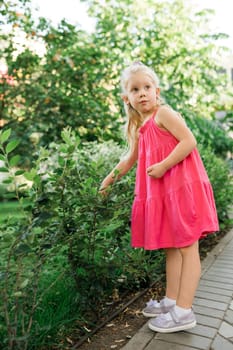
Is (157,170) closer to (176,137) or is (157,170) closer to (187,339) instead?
(176,137)

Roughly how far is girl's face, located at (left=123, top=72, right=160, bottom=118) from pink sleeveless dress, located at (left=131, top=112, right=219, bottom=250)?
0.10 m

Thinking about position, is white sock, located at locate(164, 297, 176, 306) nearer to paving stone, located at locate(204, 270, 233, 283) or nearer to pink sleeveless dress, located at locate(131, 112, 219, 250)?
pink sleeveless dress, located at locate(131, 112, 219, 250)

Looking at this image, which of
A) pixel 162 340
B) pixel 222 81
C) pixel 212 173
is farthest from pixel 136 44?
pixel 162 340

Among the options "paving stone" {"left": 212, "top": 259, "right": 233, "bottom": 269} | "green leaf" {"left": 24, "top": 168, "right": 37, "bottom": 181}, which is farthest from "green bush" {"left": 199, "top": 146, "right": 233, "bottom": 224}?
"green leaf" {"left": 24, "top": 168, "right": 37, "bottom": 181}

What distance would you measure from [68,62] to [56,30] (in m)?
0.59

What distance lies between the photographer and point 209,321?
2305mm

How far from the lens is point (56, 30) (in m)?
6.76

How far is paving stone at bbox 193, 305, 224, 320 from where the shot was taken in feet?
7.83

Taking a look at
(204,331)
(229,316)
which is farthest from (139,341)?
(229,316)

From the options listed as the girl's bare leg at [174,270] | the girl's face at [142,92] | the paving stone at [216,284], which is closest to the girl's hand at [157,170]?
the girl's face at [142,92]

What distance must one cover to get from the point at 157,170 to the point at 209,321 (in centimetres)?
99

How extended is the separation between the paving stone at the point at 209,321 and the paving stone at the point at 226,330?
0.03 m

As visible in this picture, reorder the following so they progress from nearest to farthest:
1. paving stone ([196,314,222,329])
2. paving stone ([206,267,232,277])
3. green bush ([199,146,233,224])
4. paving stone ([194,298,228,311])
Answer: paving stone ([196,314,222,329])
paving stone ([194,298,228,311])
paving stone ([206,267,232,277])
green bush ([199,146,233,224])

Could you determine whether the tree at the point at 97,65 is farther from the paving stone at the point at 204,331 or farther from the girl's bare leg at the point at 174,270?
the paving stone at the point at 204,331
